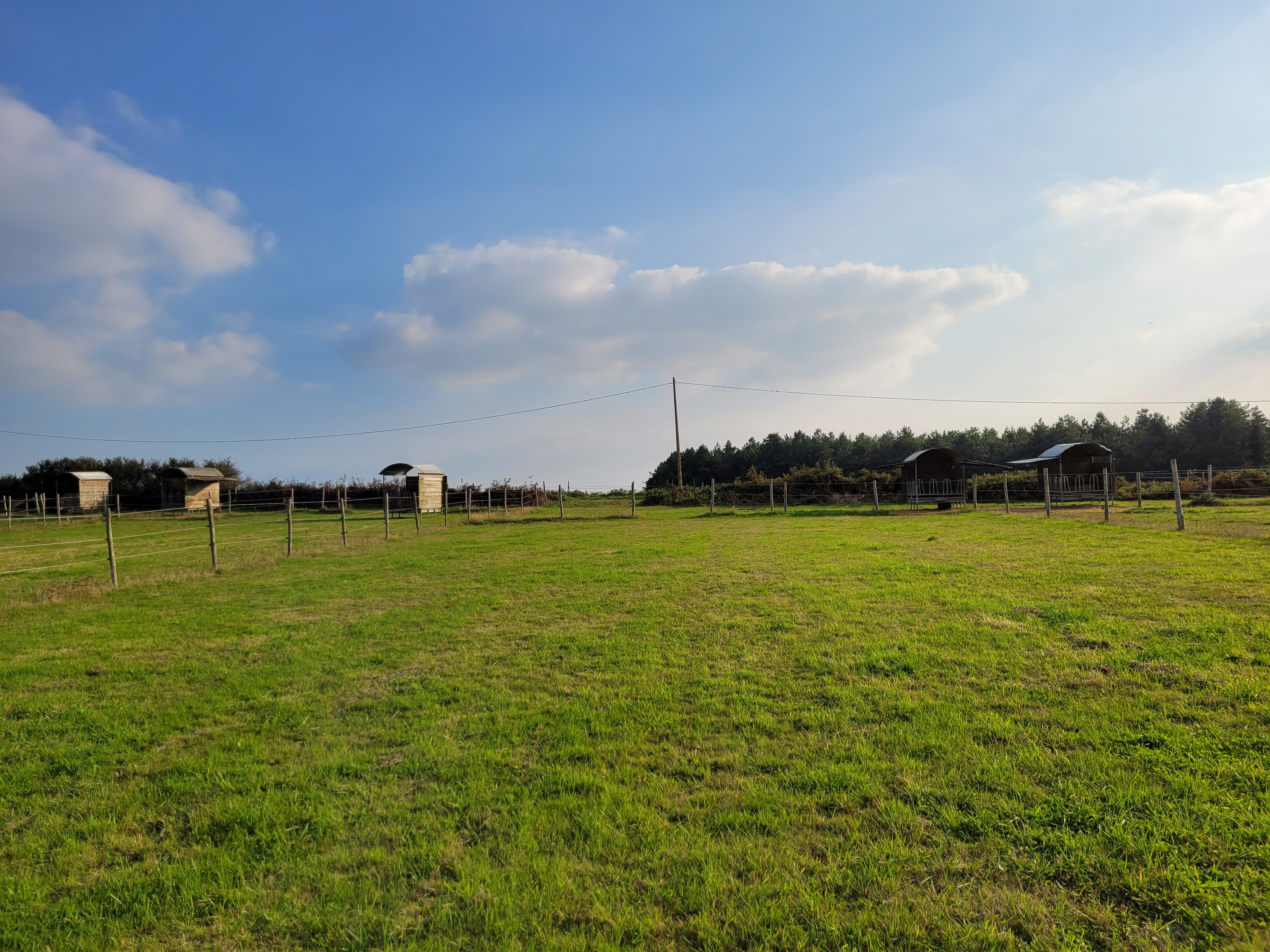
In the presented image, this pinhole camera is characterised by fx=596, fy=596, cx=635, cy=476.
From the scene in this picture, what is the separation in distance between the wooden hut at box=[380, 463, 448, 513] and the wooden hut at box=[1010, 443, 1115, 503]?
35664mm

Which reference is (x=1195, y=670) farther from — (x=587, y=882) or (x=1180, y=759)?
(x=587, y=882)

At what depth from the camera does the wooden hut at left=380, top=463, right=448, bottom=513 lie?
120ft

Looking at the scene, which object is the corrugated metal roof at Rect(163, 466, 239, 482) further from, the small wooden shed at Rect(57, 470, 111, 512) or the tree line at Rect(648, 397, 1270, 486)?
the tree line at Rect(648, 397, 1270, 486)

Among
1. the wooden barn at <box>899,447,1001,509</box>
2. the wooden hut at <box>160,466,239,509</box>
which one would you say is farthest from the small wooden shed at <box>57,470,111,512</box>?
the wooden barn at <box>899,447,1001,509</box>

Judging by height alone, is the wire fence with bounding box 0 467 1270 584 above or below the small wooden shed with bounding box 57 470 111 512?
below

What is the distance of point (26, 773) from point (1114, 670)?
7146 millimetres

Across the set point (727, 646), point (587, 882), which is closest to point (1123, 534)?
point (727, 646)

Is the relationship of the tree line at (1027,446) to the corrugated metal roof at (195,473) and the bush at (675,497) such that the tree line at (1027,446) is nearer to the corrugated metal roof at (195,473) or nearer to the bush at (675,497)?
the bush at (675,497)

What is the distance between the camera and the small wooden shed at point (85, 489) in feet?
127

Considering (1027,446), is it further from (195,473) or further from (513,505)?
(195,473)

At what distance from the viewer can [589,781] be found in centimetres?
308

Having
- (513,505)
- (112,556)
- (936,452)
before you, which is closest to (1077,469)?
(936,452)

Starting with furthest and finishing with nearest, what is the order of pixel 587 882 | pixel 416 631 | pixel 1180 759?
pixel 416 631 < pixel 1180 759 < pixel 587 882

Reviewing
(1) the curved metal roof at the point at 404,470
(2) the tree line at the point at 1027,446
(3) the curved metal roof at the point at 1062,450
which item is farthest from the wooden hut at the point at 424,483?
(3) the curved metal roof at the point at 1062,450
